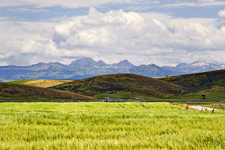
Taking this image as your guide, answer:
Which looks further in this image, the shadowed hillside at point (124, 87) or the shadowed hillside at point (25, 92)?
the shadowed hillside at point (124, 87)

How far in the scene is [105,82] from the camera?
627ft

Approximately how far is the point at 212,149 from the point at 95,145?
2.61 m

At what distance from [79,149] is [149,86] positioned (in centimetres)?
18111

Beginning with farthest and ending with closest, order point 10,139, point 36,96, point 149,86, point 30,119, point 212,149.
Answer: point 149,86, point 36,96, point 30,119, point 10,139, point 212,149

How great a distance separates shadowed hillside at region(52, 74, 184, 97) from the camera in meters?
170

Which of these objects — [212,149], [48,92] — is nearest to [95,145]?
[212,149]

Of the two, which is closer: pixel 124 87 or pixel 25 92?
pixel 25 92

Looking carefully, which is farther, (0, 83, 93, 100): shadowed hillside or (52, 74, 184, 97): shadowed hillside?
(52, 74, 184, 97): shadowed hillside

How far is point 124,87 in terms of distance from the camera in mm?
180375

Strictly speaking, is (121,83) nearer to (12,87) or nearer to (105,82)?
(105,82)

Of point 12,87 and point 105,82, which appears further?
point 105,82

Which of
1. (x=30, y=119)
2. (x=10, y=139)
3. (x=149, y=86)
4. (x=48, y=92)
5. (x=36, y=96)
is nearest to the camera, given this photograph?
(x=10, y=139)

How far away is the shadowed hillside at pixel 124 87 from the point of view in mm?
170100

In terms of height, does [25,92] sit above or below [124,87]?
above
